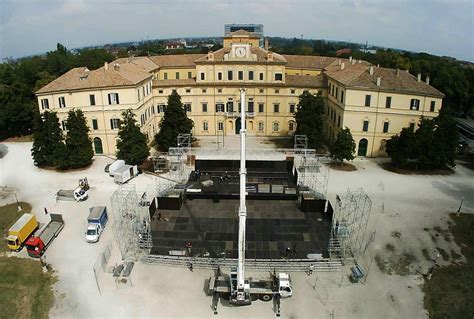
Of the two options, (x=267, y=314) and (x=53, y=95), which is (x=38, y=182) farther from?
(x=267, y=314)

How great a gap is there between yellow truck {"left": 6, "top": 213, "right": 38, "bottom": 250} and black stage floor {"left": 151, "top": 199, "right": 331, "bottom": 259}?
32.1 ft

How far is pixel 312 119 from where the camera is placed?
4691 centimetres

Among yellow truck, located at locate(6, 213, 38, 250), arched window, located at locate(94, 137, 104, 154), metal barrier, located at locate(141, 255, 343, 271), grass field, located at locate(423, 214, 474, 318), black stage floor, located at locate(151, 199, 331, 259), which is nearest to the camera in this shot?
grass field, located at locate(423, 214, 474, 318)

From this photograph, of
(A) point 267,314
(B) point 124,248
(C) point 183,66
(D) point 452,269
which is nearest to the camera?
(A) point 267,314

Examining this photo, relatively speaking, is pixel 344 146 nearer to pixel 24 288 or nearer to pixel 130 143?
pixel 130 143

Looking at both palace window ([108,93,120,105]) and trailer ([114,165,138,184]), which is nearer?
trailer ([114,165,138,184])

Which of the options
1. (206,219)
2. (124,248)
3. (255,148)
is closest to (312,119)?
(255,148)

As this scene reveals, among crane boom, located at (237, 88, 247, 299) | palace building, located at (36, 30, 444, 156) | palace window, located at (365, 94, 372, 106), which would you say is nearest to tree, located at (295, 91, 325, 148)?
palace building, located at (36, 30, 444, 156)

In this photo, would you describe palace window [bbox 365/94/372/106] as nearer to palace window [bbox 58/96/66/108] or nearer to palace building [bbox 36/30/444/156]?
palace building [bbox 36/30/444/156]

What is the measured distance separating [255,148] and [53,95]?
89.9ft

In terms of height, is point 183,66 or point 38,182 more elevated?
point 183,66

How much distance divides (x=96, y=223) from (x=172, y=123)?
67.5 feet

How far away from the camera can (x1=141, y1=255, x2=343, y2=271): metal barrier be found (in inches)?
980

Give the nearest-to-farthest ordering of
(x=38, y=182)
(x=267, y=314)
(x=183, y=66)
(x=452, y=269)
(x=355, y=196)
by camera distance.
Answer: (x=267, y=314), (x=452, y=269), (x=355, y=196), (x=38, y=182), (x=183, y=66)
